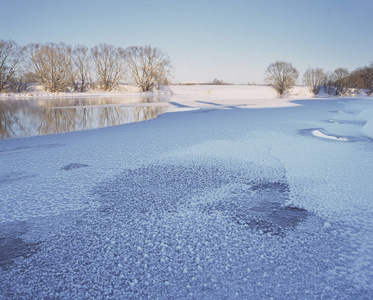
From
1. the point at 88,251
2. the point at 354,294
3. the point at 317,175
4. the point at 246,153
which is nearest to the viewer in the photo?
→ the point at 354,294

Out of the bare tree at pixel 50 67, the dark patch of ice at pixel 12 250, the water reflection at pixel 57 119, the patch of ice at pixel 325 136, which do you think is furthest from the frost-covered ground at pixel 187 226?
the bare tree at pixel 50 67

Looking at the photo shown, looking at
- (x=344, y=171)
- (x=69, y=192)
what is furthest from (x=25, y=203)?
(x=344, y=171)

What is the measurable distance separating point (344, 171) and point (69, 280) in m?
3.54

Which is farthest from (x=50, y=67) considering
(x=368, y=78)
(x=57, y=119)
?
(x=368, y=78)

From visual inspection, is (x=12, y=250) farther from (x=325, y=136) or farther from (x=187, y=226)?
(x=325, y=136)

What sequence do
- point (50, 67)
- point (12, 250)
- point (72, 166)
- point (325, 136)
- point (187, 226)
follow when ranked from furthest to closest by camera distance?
point (50, 67)
point (325, 136)
point (72, 166)
point (187, 226)
point (12, 250)

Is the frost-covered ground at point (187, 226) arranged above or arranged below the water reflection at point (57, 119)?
below

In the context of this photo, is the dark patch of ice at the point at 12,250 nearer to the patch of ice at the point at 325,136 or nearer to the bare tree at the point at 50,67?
the patch of ice at the point at 325,136

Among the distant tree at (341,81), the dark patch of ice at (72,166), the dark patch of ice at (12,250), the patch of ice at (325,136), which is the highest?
the distant tree at (341,81)

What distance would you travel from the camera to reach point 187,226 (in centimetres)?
201

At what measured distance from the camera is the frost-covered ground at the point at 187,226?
141 centimetres

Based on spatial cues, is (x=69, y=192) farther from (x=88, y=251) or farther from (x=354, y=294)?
(x=354, y=294)

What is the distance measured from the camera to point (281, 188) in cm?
283

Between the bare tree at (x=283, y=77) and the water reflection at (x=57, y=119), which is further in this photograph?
the bare tree at (x=283, y=77)
